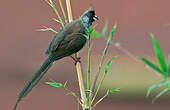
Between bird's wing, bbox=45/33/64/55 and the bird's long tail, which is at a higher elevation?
bird's wing, bbox=45/33/64/55

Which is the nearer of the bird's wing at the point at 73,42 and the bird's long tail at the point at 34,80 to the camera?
the bird's long tail at the point at 34,80

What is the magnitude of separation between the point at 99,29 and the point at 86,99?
3124 millimetres

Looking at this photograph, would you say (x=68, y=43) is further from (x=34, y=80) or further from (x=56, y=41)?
(x=34, y=80)

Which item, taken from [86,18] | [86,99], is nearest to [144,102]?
[86,18]

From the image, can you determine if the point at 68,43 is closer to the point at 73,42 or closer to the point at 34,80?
the point at 73,42

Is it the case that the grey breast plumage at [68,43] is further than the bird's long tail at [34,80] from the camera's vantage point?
Yes

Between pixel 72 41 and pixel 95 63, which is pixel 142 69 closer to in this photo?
pixel 95 63

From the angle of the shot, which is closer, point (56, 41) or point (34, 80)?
point (34, 80)

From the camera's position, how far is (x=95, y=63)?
3.88m

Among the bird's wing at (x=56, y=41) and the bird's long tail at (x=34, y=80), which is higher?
the bird's wing at (x=56, y=41)

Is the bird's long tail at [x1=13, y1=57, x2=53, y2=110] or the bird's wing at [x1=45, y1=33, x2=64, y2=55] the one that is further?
the bird's wing at [x1=45, y1=33, x2=64, y2=55]

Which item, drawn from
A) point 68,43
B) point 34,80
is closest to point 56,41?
point 68,43

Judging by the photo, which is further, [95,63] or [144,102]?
[144,102]

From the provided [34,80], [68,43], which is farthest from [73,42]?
[34,80]
